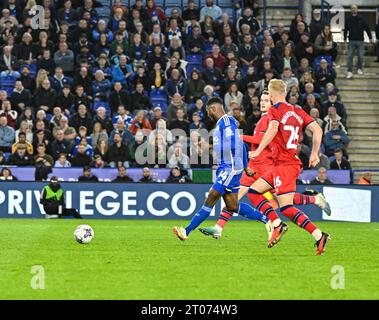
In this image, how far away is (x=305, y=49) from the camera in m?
28.3

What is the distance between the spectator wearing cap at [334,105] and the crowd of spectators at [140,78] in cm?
3

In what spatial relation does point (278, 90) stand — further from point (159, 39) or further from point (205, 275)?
point (159, 39)

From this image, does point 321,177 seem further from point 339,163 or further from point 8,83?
point 8,83

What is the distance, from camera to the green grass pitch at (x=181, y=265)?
1027cm

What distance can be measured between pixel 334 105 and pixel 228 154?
40.6ft

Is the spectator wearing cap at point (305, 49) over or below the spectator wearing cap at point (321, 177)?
over

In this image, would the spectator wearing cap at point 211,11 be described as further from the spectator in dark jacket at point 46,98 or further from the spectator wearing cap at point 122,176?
the spectator wearing cap at point 122,176

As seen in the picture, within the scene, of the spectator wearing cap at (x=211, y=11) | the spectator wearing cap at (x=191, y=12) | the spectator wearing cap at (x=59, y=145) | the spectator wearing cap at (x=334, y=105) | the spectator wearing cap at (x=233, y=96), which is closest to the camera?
the spectator wearing cap at (x=59, y=145)

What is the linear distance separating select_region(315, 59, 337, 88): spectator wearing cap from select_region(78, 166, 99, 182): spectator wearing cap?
23.8 ft

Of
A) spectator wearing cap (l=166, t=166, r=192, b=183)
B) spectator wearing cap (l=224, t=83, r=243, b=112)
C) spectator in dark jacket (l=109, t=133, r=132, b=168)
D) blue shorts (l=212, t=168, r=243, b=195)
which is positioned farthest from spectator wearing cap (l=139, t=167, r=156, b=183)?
blue shorts (l=212, t=168, r=243, b=195)

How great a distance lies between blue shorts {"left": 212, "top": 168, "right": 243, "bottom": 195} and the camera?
14.9 metres

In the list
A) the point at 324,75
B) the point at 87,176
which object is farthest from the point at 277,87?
the point at 324,75

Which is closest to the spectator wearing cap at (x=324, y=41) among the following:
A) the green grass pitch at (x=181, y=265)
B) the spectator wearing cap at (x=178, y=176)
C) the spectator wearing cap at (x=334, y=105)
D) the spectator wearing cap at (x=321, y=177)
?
the spectator wearing cap at (x=334, y=105)

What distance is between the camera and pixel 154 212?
23.7 meters
